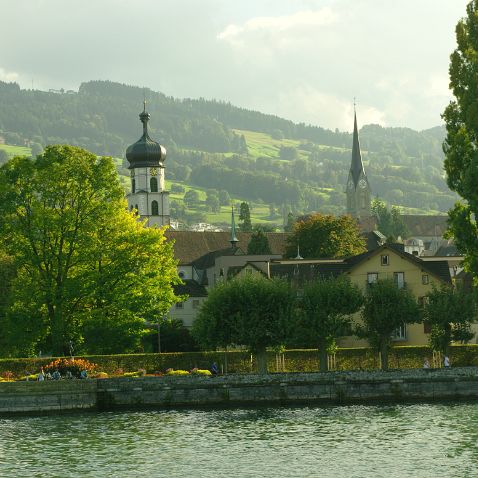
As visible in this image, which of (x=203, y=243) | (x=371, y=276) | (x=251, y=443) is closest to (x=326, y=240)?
(x=203, y=243)

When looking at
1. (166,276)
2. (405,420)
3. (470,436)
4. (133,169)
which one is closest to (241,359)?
(166,276)

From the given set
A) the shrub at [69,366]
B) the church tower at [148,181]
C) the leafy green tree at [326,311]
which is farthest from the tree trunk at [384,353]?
the church tower at [148,181]

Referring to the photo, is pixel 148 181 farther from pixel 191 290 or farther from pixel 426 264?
pixel 426 264

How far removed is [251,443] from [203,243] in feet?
383

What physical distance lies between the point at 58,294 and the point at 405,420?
29257 millimetres

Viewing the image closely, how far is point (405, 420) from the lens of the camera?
210 ft

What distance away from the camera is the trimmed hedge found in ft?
270

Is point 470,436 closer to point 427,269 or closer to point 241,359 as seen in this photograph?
point 241,359

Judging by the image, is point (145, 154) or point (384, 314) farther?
point (145, 154)

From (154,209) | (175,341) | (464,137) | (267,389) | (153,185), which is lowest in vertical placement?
(267,389)

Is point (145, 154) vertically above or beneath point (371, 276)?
above

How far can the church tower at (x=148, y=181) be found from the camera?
18800 cm

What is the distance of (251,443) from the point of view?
57.1 meters

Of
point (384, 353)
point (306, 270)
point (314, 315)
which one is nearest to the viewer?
point (314, 315)
